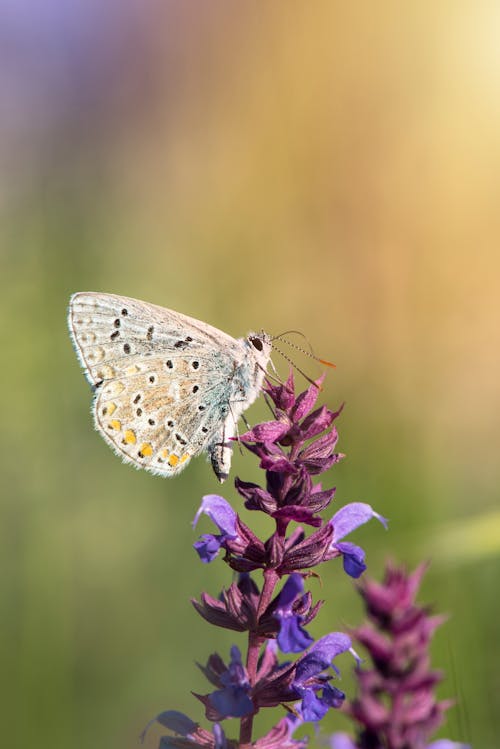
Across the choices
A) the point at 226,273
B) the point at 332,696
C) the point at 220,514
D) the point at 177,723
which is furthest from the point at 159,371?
the point at 226,273

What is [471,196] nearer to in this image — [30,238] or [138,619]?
[30,238]

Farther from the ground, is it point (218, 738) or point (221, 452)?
point (221, 452)

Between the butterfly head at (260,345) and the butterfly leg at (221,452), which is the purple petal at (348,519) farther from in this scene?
the butterfly head at (260,345)

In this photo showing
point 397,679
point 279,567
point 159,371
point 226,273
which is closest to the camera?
point 397,679

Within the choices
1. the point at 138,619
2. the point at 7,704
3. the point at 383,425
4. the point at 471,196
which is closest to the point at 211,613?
the point at 7,704

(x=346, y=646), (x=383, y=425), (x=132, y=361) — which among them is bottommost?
(x=383, y=425)

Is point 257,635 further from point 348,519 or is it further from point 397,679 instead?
point 397,679
